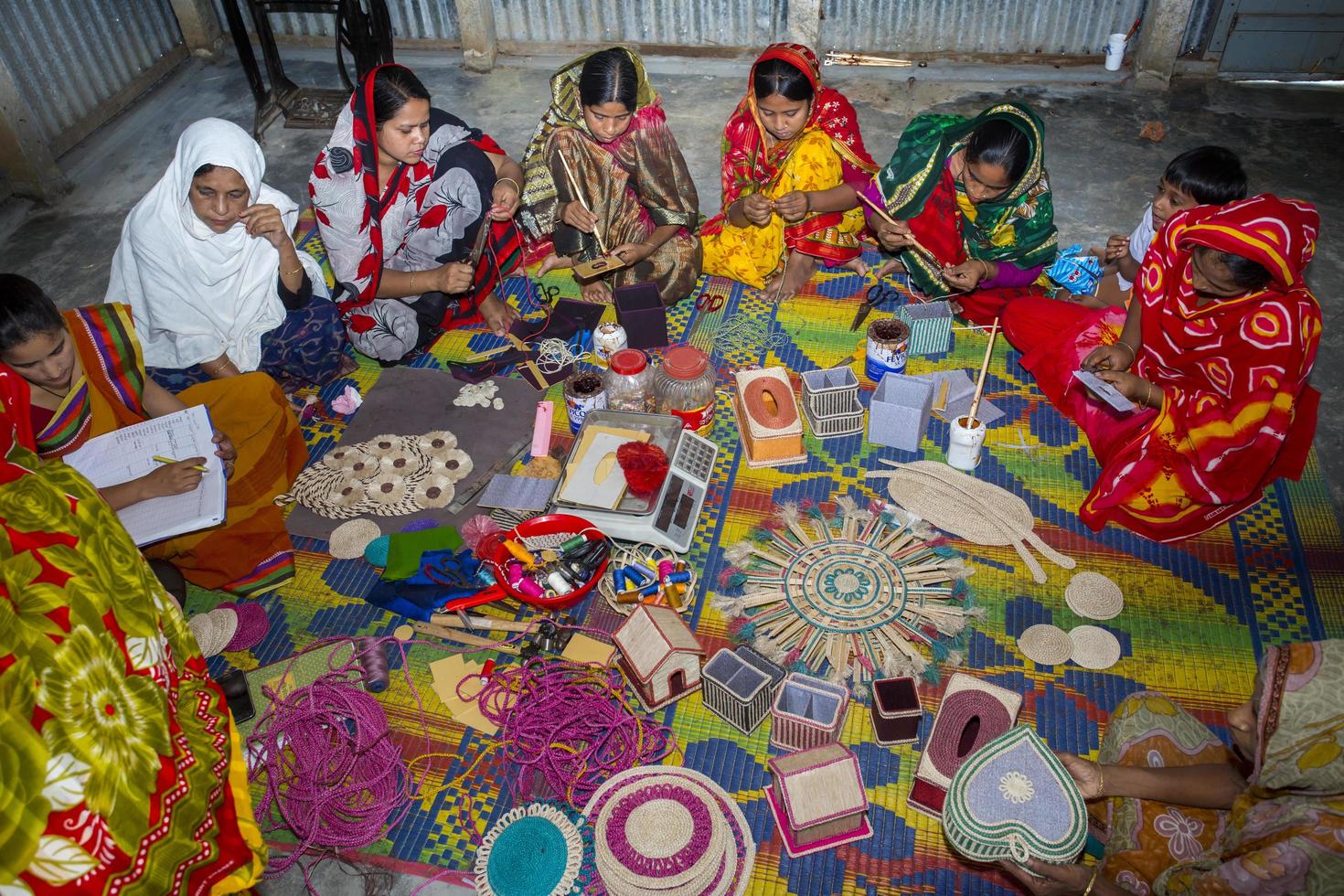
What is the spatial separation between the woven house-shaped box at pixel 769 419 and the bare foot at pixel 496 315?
124cm

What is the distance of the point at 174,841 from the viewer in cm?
167

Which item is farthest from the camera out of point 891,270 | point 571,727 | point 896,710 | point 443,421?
point 891,270

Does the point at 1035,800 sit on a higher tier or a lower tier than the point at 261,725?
higher

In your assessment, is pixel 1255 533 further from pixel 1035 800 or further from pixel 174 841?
pixel 174 841

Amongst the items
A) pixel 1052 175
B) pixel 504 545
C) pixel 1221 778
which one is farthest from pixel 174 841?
pixel 1052 175

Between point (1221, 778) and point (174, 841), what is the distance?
224cm

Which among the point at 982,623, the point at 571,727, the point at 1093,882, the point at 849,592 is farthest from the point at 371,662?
the point at 1093,882

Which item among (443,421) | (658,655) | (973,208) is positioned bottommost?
(443,421)

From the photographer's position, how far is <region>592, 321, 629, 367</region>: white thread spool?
12.6 feet

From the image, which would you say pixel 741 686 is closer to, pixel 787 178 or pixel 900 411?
pixel 900 411

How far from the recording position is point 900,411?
137 inches

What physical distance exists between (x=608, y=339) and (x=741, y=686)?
169 centimetres

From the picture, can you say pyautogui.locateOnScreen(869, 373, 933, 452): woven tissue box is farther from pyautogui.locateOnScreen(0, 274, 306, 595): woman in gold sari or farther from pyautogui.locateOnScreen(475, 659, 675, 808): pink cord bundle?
pyautogui.locateOnScreen(0, 274, 306, 595): woman in gold sari

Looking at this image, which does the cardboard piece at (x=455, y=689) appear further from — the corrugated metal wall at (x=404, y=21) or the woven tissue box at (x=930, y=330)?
the corrugated metal wall at (x=404, y=21)
